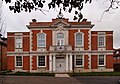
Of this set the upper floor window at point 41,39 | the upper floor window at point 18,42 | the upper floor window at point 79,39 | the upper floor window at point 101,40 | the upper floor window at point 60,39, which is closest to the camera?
the upper floor window at point 60,39

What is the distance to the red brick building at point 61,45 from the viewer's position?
157ft

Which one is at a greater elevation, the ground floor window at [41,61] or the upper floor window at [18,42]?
the upper floor window at [18,42]

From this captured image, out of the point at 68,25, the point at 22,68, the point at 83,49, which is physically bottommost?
the point at 22,68

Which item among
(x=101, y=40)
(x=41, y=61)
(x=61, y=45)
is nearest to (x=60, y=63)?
(x=61, y=45)

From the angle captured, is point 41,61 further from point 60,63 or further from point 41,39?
point 41,39

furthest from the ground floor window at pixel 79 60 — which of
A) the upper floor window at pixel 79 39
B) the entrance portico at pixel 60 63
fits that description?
the upper floor window at pixel 79 39

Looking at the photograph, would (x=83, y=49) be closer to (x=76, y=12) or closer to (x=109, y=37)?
(x=109, y=37)

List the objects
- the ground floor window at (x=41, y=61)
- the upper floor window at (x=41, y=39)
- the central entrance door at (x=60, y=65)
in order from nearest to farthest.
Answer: the central entrance door at (x=60, y=65) → the ground floor window at (x=41, y=61) → the upper floor window at (x=41, y=39)

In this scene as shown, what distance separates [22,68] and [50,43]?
5.92 metres

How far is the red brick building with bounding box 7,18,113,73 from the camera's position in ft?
157

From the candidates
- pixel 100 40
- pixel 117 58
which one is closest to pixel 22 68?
pixel 100 40

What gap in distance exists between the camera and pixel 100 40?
161ft

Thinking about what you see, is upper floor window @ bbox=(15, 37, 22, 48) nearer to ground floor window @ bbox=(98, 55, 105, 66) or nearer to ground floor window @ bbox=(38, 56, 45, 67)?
ground floor window @ bbox=(38, 56, 45, 67)

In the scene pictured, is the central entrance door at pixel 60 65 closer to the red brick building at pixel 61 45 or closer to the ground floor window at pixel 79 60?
the red brick building at pixel 61 45
